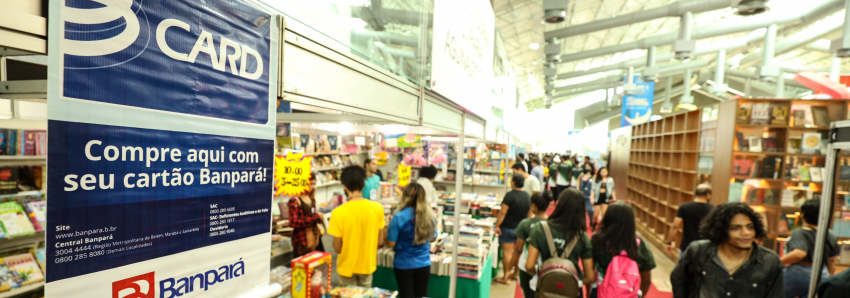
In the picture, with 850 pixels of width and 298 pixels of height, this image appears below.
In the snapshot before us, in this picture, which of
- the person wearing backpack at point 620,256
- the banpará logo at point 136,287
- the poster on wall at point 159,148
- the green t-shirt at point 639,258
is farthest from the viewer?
the green t-shirt at point 639,258

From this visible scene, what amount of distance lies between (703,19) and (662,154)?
6.63 m

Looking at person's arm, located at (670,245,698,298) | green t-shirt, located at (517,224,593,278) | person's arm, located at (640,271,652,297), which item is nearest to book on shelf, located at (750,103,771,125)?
person's arm, located at (640,271,652,297)

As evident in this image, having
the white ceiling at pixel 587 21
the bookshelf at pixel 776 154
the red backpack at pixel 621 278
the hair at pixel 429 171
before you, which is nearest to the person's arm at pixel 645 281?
the red backpack at pixel 621 278

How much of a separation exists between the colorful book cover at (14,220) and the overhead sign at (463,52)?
264cm

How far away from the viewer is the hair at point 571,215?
2854mm

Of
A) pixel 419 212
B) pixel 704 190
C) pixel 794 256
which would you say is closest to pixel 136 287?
pixel 419 212

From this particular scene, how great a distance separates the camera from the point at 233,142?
958mm

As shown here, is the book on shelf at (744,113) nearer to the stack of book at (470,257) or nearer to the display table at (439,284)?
the stack of book at (470,257)

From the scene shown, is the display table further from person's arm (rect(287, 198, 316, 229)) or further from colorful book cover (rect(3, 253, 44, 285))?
colorful book cover (rect(3, 253, 44, 285))

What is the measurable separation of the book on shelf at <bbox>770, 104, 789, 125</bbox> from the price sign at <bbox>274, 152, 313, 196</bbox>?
6.15 meters

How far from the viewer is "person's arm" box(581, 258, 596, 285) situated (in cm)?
282

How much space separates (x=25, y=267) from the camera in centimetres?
237

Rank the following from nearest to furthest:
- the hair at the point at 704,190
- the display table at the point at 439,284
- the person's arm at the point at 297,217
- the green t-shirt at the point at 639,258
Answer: the green t-shirt at the point at 639,258 < the display table at the point at 439,284 < the person's arm at the point at 297,217 < the hair at the point at 704,190

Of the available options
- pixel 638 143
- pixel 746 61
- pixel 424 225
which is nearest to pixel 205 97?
pixel 424 225
